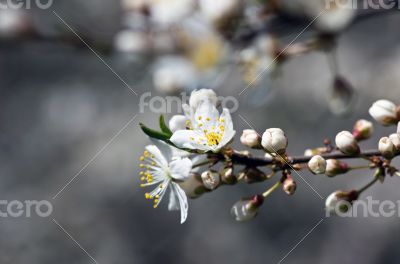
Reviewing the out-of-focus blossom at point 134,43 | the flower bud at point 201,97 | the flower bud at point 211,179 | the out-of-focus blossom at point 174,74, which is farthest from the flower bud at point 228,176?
the out-of-focus blossom at point 134,43

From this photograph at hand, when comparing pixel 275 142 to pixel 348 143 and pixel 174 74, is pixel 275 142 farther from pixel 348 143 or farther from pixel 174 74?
pixel 174 74

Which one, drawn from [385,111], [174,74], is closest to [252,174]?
[385,111]

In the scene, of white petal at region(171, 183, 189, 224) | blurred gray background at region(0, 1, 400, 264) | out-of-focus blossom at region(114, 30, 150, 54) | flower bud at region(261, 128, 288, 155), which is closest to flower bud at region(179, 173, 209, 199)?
white petal at region(171, 183, 189, 224)

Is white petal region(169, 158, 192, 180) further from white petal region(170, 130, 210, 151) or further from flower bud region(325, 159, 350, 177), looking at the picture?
flower bud region(325, 159, 350, 177)

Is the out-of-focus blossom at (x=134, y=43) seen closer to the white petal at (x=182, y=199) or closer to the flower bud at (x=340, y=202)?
the white petal at (x=182, y=199)

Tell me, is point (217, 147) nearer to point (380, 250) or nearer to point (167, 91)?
point (167, 91)

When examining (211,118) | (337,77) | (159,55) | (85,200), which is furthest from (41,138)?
(211,118)
